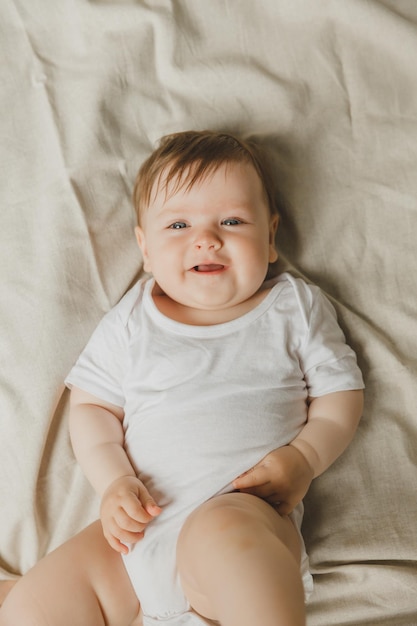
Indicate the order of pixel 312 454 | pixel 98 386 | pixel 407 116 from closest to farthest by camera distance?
pixel 312 454 → pixel 98 386 → pixel 407 116

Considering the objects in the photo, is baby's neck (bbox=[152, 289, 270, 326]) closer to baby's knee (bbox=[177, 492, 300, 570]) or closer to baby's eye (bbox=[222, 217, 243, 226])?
baby's eye (bbox=[222, 217, 243, 226])

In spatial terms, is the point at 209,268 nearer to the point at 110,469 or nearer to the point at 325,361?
the point at 325,361

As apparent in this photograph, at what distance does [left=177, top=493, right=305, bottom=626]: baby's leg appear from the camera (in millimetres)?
891


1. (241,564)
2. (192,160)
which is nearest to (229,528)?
(241,564)

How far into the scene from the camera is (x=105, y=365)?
1308 mm

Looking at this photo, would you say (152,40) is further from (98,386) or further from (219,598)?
(219,598)

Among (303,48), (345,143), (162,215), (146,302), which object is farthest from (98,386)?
(303,48)

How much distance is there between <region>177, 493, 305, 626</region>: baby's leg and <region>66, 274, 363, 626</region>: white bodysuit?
0.07 m

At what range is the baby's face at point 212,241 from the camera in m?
1.24

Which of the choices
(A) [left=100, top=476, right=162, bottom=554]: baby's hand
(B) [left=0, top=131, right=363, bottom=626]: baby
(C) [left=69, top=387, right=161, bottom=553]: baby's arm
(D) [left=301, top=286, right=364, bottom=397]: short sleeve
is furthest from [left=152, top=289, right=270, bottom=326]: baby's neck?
(A) [left=100, top=476, right=162, bottom=554]: baby's hand

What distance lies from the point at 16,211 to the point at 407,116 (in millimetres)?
840

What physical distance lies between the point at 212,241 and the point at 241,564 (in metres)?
0.56

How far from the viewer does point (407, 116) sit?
1417mm

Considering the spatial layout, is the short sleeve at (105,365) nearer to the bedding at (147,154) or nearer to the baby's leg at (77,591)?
the bedding at (147,154)
